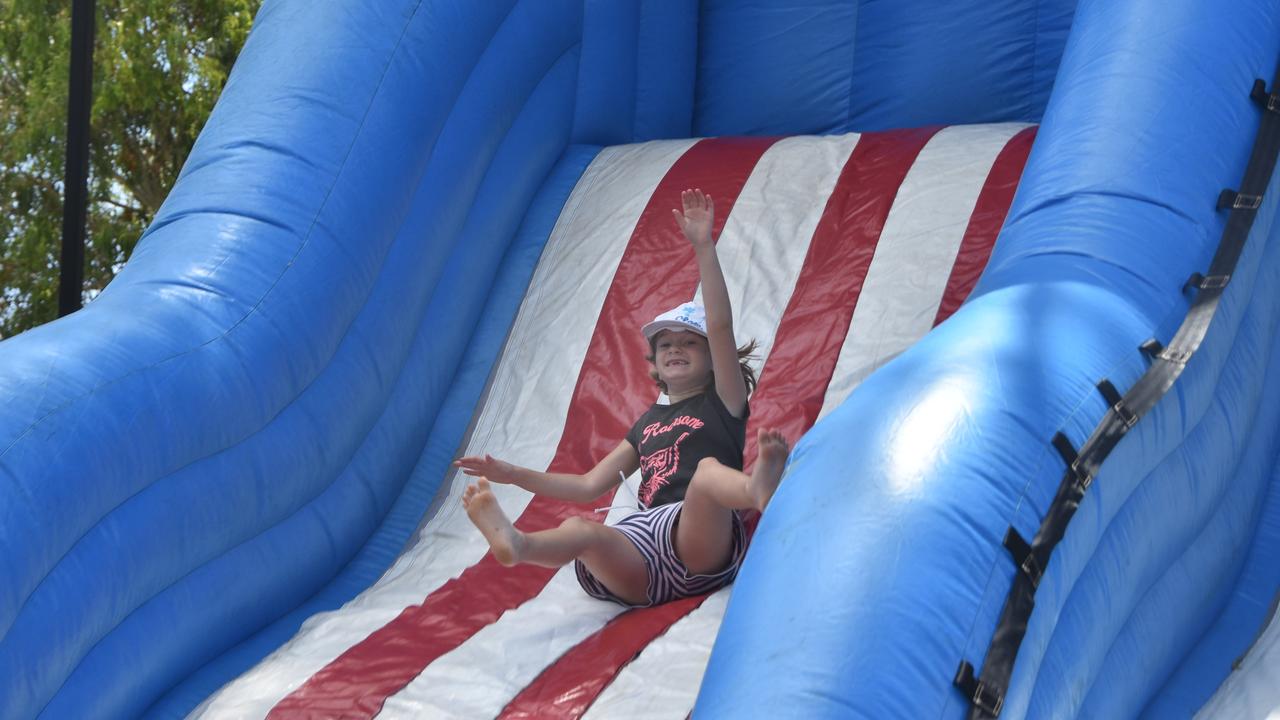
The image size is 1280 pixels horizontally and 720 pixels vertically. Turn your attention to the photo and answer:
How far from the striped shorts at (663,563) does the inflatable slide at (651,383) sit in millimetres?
32

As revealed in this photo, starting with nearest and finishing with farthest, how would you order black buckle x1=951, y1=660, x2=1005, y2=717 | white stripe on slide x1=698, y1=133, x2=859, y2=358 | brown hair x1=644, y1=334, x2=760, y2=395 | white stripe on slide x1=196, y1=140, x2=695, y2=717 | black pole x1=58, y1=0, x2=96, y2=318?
black buckle x1=951, y1=660, x2=1005, y2=717 → white stripe on slide x1=196, y1=140, x2=695, y2=717 → brown hair x1=644, y1=334, x2=760, y2=395 → white stripe on slide x1=698, y1=133, x2=859, y2=358 → black pole x1=58, y1=0, x2=96, y2=318

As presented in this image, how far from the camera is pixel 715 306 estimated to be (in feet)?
5.87

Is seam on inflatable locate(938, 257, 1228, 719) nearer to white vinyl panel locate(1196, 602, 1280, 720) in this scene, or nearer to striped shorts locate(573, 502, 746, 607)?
white vinyl panel locate(1196, 602, 1280, 720)

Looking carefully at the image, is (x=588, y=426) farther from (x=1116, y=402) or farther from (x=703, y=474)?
(x=1116, y=402)

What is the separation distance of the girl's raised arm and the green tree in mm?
2786

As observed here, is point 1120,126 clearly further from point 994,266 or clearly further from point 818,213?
point 818,213

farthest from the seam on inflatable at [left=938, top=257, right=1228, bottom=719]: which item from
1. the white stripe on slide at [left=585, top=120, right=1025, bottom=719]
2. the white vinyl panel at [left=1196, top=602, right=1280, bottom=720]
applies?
the white stripe on slide at [left=585, top=120, right=1025, bottom=719]

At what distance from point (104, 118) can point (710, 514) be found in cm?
322

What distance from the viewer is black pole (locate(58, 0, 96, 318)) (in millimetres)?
2832

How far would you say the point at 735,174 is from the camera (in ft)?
8.23

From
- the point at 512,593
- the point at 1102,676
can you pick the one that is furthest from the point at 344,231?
the point at 1102,676

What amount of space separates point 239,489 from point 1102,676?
1123 millimetres

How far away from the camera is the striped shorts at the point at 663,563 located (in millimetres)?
1729

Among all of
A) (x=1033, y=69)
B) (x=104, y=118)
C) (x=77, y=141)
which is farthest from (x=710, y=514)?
(x=104, y=118)
